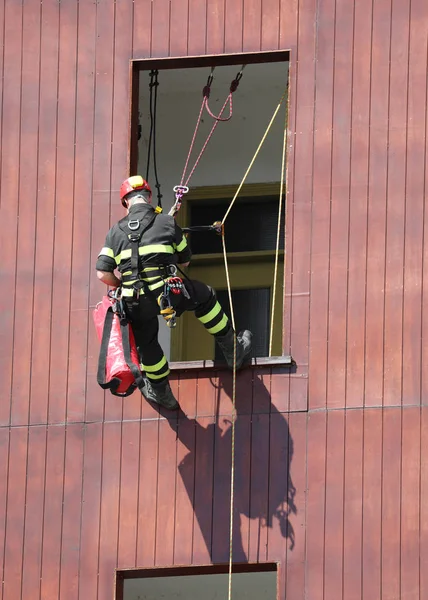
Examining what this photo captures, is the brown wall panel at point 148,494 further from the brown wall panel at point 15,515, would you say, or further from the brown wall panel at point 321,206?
the brown wall panel at point 321,206

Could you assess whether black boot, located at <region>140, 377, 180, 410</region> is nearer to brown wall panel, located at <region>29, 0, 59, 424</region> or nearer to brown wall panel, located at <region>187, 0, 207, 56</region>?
brown wall panel, located at <region>29, 0, 59, 424</region>

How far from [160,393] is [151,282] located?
3.69 feet

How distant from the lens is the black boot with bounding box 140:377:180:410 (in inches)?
665

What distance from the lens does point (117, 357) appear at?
16.3 meters

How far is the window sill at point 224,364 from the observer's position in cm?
1697

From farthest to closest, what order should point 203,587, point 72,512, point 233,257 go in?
point 233,257 < point 203,587 < point 72,512

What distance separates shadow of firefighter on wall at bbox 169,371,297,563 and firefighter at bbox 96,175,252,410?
0.37 m

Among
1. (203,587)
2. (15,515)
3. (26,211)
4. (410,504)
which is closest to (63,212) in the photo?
(26,211)

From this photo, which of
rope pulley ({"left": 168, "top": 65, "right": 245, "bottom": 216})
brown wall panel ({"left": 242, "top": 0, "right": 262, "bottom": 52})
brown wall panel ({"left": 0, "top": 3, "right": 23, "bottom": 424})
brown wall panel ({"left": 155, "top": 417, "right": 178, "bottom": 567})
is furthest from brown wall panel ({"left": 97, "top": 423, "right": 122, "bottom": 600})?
brown wall panel ({"left": 242, "top": 0, "right": 262, "bottom": 52})

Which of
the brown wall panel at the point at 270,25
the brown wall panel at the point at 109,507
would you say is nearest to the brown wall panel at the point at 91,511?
the brown wall panel at the point at 109,507

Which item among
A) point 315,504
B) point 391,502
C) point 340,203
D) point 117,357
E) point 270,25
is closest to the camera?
point 117,357

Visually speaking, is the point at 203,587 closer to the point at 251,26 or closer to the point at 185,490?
the point at 185,490

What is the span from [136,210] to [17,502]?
2924mm

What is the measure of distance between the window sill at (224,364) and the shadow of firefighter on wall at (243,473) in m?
0.11
